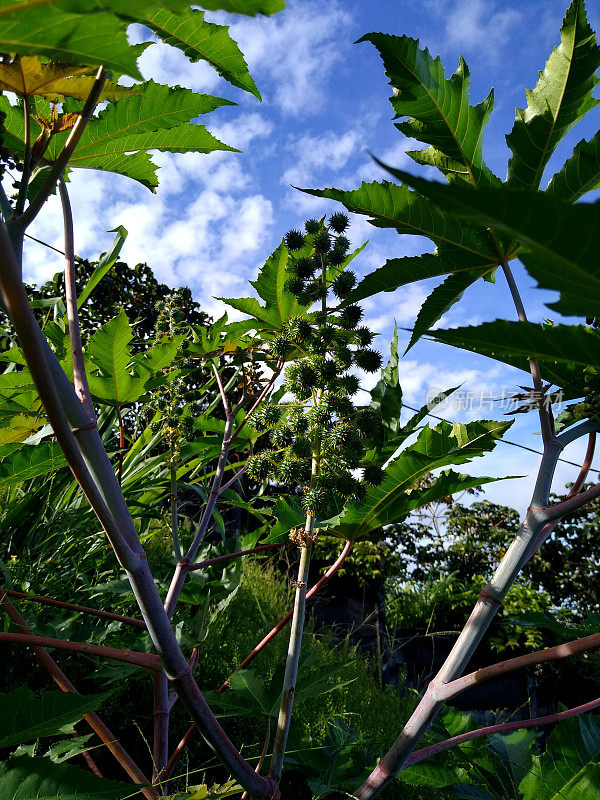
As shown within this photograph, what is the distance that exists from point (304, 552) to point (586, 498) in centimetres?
45

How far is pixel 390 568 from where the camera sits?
6668mm

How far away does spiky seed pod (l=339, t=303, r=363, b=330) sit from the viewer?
39.8 inches

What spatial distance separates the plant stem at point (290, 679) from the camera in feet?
2.74

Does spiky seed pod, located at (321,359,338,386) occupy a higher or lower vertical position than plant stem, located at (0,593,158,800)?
higher

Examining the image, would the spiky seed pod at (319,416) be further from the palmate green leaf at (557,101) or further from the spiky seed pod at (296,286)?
the palmate green leaf at (557,101)

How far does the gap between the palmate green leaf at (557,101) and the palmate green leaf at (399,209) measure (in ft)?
0.53

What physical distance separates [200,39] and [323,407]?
1.96 feet

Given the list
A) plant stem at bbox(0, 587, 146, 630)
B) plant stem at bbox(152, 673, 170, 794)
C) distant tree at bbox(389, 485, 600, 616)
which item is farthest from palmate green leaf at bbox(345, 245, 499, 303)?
distant tree at bbox(389, 485, 600, 616)

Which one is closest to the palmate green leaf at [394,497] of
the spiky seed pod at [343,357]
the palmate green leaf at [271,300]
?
the spiky seed pod at [343,357]

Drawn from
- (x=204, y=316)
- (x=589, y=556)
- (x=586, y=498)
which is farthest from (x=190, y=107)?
(x=589, y=556)

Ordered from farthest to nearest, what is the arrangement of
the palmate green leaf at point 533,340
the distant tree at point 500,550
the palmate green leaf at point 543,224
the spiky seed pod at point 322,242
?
→ the distant tree at point 500,550 → the spiky seed pod at point 322,242 → the palmate green leaf at point 533,340 → the palmate green leaf at point 543,224

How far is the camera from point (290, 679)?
33.5 inches

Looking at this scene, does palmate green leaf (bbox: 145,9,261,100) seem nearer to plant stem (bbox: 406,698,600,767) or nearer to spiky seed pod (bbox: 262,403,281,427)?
spiky seed pod (bbox: 262,403,281,427)

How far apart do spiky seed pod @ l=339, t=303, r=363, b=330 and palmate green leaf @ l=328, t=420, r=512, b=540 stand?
243mm
